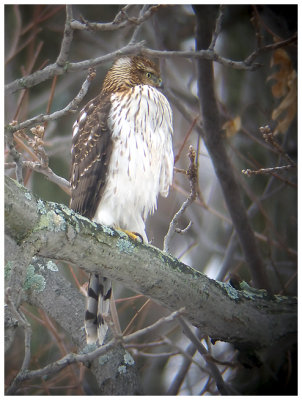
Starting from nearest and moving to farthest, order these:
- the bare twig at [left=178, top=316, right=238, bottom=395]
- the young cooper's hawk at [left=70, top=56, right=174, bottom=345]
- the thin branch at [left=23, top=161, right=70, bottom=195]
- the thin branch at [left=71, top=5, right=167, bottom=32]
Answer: the thin branch at [left=71, top=5, right=167, bottom=32]
the bare twig at [left=178, top=316, right=238, bottom=395]
the thin branch at [left=23, top=161, right=70, bottom=195]
the young cooper's hawk at [left=70, top=56, right=174, bottom=345]

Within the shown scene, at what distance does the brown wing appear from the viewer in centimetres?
263

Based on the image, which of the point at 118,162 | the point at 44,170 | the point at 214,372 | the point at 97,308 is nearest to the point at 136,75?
the point at 118,162

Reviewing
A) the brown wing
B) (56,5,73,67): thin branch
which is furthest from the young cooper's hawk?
(56,5,73,67): thin branch

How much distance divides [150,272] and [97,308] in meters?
0.53

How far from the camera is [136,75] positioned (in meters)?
2.99

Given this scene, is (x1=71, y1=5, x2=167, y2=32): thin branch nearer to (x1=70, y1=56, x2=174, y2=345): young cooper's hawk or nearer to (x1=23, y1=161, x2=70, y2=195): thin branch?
(x1=23, y1=161, x2=70, y2=195): thin branch

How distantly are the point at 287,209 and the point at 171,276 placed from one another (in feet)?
4.35

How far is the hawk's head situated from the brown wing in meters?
0.26

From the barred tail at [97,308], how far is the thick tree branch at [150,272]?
1.29 feet

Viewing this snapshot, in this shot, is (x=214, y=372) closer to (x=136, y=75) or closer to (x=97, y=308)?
(x=97, y=308)

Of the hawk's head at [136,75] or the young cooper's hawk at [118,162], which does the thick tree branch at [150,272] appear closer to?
the young cooper's hawk at [118,162]

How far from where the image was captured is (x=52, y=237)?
185 centimetres

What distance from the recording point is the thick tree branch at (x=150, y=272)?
1.81m

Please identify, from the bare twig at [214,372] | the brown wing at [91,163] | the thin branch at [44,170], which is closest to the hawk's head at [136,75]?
the brown wing at [91,163]
